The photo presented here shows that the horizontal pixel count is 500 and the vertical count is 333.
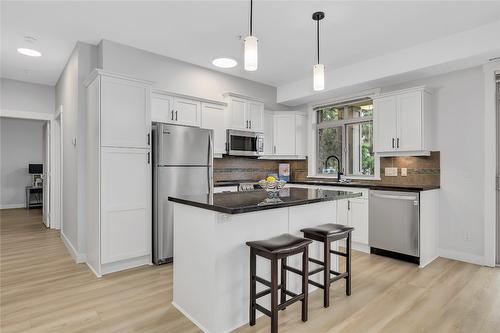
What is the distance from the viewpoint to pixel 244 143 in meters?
4.89

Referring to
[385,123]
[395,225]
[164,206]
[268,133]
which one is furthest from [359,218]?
[164,206]

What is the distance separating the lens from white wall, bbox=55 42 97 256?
3.57 metres

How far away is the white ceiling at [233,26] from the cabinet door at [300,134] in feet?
4.80

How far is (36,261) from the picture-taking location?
11.9 ft

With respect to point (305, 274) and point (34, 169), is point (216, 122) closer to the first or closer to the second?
point (305, 274)

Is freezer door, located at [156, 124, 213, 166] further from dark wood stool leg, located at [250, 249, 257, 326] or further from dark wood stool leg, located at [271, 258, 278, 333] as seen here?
dark wood stool leg, located at [271, 258, 278, 333]

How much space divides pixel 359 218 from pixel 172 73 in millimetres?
3379

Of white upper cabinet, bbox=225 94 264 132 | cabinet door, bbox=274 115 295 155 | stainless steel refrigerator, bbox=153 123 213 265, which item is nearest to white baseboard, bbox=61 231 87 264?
stainless steel refrigerator, bbox=153 123 213 265

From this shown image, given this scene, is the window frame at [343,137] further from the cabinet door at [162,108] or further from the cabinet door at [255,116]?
the cabinet door at [162,108]

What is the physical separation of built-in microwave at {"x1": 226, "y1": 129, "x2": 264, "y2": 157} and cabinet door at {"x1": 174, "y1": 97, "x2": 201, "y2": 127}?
2.02ft

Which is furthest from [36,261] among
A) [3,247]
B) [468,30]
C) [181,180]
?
[468,30]

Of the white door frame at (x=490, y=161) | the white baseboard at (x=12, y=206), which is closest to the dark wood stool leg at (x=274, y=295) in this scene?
the white door frame at (x=490, y=161)

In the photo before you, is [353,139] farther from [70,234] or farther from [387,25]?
[70,234]

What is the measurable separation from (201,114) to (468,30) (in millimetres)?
3460
